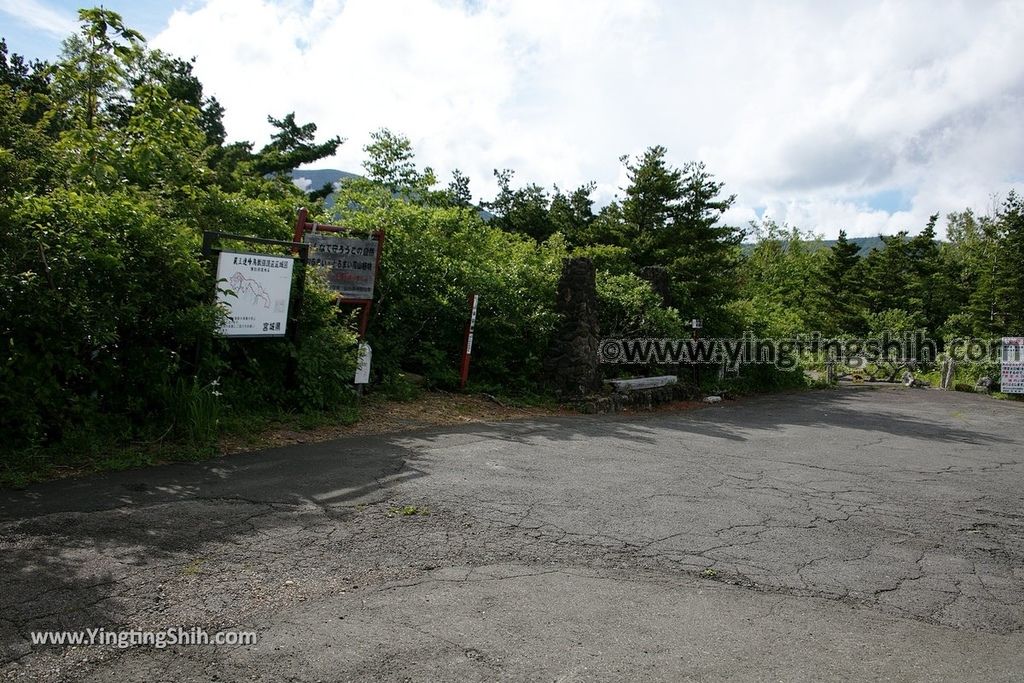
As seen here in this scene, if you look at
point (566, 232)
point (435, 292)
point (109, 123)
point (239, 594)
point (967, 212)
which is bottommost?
point (239, 594)

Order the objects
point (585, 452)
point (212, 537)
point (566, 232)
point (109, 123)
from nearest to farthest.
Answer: point (212, 537), point (585, 452), point (109, 123), point (566, 232)

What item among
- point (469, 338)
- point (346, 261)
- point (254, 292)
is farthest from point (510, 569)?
point (469, 338)

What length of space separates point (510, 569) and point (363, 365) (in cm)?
615

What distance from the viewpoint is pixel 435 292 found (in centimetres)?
1227

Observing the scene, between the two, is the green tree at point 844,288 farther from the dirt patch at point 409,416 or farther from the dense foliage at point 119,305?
the dense foliage at point 119,305

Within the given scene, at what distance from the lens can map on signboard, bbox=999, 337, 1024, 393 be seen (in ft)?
76.3

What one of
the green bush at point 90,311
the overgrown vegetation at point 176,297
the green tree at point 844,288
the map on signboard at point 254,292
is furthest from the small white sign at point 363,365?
the green tree at point 844,288

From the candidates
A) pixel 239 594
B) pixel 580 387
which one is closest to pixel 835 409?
pixel 580 387

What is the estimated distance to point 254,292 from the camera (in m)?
8.10

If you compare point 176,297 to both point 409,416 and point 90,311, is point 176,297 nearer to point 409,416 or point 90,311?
point 90,311

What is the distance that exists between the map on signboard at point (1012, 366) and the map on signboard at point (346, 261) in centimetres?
2273

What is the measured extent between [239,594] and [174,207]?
7.56 m

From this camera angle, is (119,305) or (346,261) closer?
(119,305)

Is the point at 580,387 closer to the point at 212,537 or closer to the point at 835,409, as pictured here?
the point at 835,409
